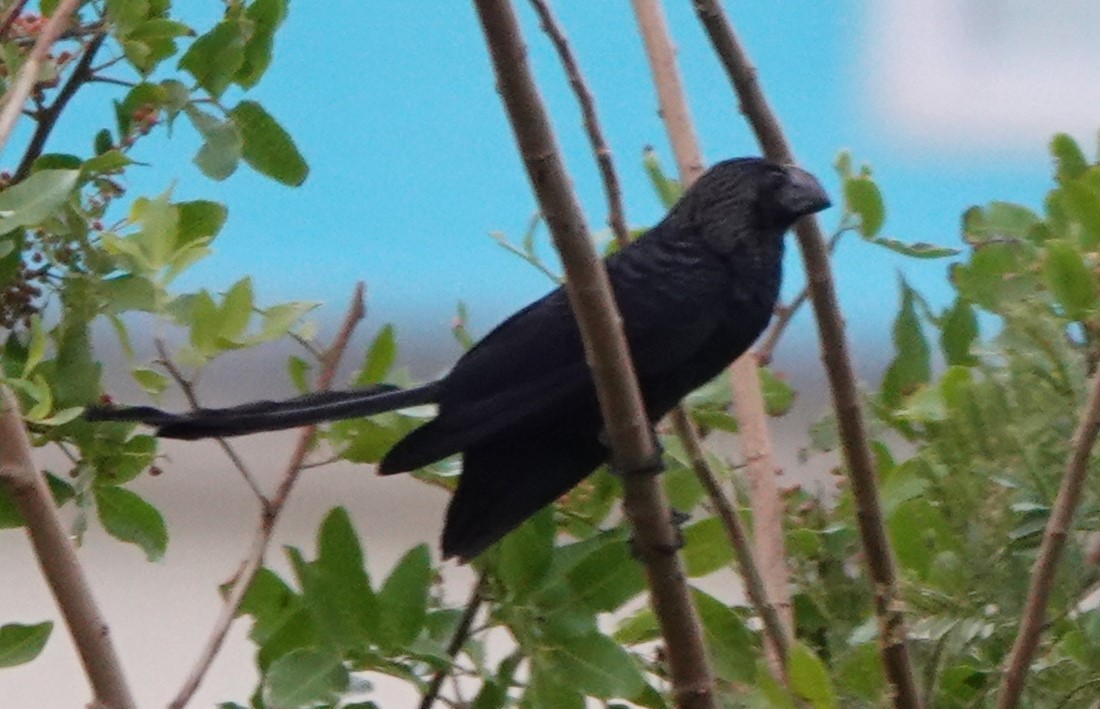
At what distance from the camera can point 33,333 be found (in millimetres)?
678

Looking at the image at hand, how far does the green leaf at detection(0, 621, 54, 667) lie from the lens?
739 millimetres

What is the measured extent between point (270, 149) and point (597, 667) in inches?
13.2

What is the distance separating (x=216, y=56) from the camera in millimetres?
765

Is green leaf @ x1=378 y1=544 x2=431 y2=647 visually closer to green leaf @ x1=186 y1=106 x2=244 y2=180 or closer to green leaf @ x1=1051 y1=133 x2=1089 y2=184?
green leaf @ x1=186 y1=106 x2=244 y2=180

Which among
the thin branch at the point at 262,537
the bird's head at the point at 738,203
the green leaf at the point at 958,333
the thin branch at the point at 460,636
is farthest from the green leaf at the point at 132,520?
the green leaf at the point at 958,333

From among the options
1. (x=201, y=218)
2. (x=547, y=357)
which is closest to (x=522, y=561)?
(x=547, y=357)

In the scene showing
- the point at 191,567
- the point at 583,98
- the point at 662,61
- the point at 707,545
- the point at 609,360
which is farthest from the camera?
the point at 191,567

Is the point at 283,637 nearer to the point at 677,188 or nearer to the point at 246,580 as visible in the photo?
the point at 246,580

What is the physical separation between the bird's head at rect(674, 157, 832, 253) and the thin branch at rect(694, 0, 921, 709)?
180 millimetres

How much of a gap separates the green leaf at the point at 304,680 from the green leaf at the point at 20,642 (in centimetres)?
12

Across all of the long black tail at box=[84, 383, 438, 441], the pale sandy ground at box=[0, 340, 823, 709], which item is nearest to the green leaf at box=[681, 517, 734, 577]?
the long black tail at box=[84, 383, 438, 441]

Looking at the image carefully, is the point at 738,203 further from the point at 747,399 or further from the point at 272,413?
the point at 272,413

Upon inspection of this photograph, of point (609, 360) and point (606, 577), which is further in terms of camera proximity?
point (606, 577)

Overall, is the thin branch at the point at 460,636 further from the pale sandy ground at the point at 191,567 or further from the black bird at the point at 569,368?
the pale sandy ground at the point at 191,567
